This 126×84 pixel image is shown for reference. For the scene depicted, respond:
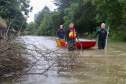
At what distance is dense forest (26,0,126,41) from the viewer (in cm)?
4600

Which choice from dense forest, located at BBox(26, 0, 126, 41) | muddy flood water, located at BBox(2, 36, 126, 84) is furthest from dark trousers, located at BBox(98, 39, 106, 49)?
muddy flood water, located at BBox(2, 36, 126, 84)

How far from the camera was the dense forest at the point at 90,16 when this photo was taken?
46.0m

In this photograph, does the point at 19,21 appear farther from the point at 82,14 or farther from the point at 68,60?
the point at 68,60

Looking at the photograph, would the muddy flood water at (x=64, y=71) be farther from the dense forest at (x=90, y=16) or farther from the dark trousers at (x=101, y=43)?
the dark trousers at (x=101, y=43)

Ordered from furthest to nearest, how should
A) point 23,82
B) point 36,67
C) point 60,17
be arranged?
point 60,17
point 36,67
point 23,82

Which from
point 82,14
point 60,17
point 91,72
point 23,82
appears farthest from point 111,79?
point 60,17

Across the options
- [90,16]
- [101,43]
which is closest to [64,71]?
[101,43]

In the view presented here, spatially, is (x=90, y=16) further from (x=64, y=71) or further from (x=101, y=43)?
(x=64, y=71)

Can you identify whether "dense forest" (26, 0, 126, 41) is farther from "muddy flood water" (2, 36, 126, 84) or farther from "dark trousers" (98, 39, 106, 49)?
"dark trousers" (98, 39, 106, 49)

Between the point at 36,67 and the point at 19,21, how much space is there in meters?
31.3

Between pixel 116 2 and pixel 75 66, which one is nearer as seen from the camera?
pixel 75 66

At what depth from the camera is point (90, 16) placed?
64.9 meters

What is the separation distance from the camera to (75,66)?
1658cm

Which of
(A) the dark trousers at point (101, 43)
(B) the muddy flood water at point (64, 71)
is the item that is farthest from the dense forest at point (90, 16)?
(A) the dark trousers at point (101, 43)
